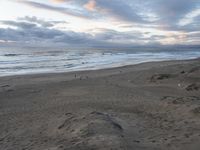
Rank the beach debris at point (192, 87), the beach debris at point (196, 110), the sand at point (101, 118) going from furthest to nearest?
the beach debris at point (192, 87), the beach debris at point (196, 110), the sand at point (101, 118)

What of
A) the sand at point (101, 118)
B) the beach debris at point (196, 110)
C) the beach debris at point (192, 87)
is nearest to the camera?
the sand at point (101, 118)

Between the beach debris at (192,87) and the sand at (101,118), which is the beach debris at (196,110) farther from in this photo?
the beach debris at (192,87)

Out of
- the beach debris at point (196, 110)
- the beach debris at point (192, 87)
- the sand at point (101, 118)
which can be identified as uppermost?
the beach debris at point (196, 110)

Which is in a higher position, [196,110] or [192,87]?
[196,110]

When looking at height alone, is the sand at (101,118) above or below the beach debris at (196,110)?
below

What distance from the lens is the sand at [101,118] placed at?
21.6 feet

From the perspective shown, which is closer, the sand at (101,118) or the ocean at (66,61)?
the sand at (101,118)

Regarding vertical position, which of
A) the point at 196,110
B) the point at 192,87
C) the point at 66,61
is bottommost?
the point at 66,61

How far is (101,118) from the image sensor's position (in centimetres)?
791

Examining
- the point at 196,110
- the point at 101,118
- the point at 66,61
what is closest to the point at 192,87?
the point at 196,110

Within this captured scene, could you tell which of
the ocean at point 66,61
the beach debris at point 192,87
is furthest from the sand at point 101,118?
the ocean at point 66,61

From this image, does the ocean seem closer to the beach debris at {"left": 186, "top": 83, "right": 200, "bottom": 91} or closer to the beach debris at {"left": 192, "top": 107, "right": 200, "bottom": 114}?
the beach debris at {"left": 186, "top": 83, "right": 200, "bottom": 91}

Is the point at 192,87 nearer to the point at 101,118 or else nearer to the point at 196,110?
the point at 196,110

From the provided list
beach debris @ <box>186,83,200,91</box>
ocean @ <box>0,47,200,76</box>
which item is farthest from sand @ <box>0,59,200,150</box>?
ocean @ <box>0,47,200,76</box>
